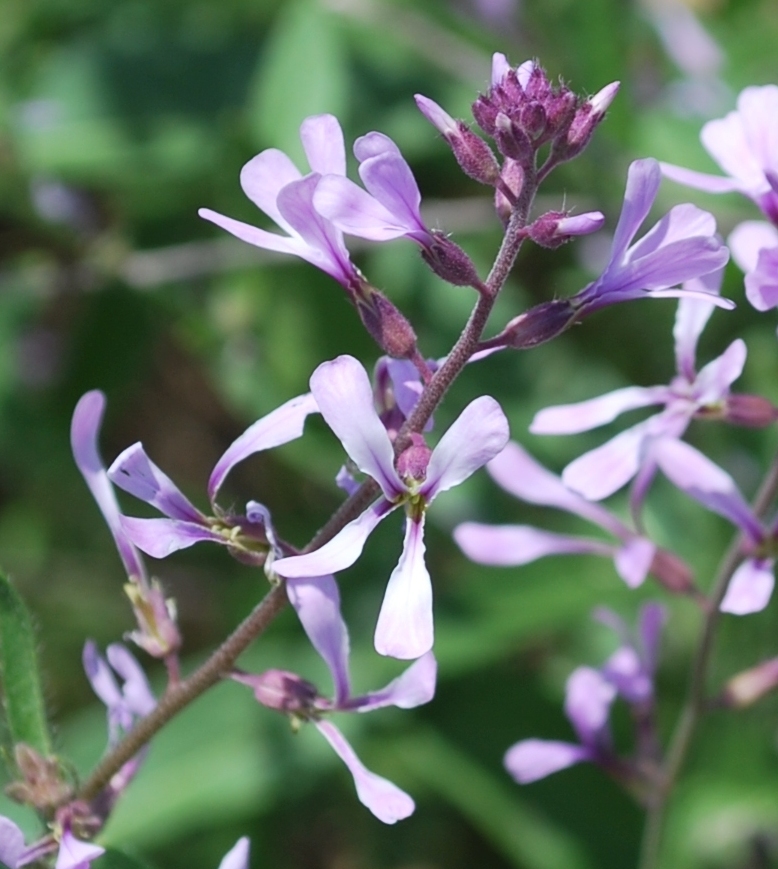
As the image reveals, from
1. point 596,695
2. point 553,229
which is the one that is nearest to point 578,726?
point 596,695

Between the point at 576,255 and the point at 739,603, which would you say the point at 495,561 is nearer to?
the point at 739,603

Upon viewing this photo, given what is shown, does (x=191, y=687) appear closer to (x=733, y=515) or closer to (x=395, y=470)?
(x=395, y=470)

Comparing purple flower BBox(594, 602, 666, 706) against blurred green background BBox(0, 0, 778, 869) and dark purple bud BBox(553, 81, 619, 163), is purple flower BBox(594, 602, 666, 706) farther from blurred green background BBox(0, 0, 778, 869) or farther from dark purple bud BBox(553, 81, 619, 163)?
blurred green background BBox(0, 0, 778, 869)

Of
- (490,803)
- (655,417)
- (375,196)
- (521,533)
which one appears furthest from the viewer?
(490,803)

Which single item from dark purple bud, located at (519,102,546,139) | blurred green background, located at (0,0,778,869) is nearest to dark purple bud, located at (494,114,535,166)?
dark purple bud, located at (519,102,546,139)

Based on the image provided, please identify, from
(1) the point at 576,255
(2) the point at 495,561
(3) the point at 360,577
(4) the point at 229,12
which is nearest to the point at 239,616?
(3) the point at 360,577

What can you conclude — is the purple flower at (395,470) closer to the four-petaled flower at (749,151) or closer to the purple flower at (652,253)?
the purple flower at (652,253)
